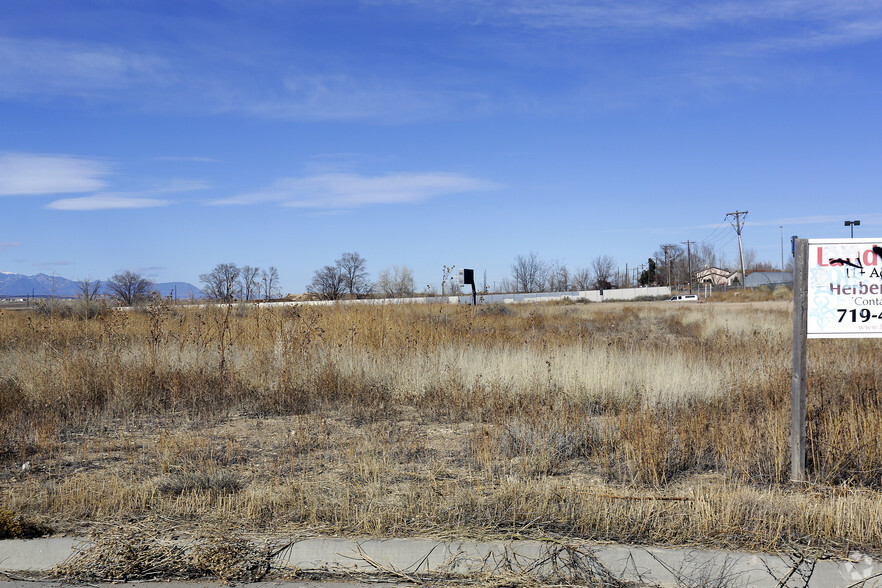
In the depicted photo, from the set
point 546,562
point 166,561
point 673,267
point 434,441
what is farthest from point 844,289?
point 673,267

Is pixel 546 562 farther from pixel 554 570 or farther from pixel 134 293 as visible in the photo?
pixel 134 293

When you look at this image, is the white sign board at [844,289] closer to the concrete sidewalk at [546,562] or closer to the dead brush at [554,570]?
the concrete sidewalk at [546,562]

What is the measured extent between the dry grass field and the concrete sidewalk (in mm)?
194

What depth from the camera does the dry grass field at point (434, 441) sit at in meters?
4.30

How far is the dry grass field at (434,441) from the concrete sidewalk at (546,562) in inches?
7.6

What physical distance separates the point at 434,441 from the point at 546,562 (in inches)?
111

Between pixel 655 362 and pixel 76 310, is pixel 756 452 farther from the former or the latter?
pixel 76 310

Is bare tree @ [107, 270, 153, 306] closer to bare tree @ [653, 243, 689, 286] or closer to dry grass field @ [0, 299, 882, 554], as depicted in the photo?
dry grass field @ [0, 299, 882, 554]

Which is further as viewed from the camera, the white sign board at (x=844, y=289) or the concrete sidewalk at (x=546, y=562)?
the white sign board at (x=844, y=289)

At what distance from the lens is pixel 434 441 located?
648cm

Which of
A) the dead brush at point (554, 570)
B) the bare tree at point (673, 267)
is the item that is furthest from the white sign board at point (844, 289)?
the bare tree at point (673, 267)

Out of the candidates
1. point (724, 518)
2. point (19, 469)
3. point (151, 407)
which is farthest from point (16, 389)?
point (724, 518)

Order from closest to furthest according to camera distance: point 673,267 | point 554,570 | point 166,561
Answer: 1. point 554,570
2. point 166,561
3. point 673,267

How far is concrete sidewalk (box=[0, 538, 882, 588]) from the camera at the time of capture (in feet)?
12.0
